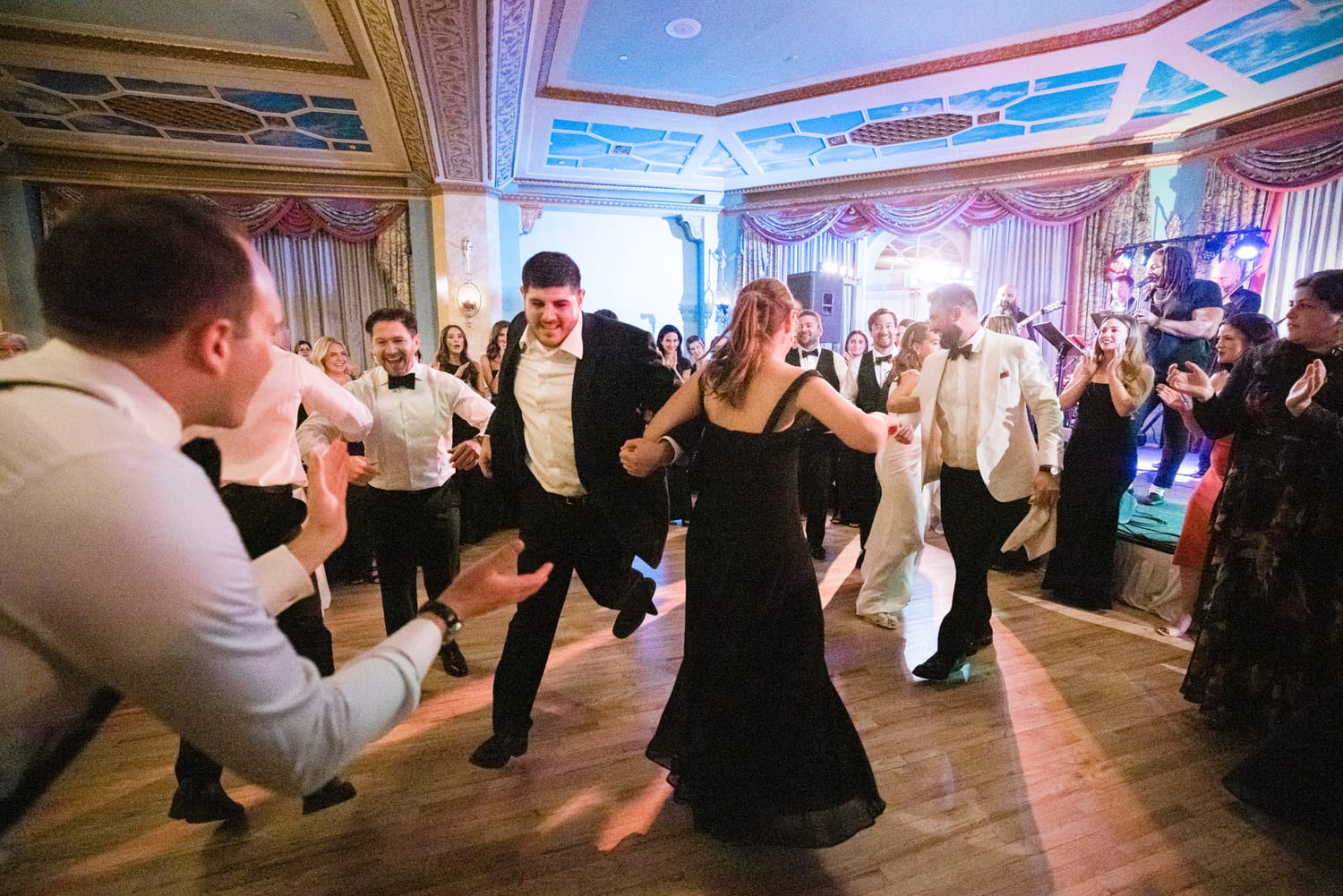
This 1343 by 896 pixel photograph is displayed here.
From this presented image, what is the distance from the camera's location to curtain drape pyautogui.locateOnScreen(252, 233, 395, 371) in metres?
8.35

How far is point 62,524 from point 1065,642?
3588 millimetres

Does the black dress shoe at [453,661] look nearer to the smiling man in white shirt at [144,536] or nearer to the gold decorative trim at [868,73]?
the smiling man in white shirt at [144,536]

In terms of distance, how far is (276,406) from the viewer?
1913 millimetres

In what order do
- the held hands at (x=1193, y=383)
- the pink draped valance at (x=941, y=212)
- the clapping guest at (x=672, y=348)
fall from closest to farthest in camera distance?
the held hands at (x=1193, y=383) → the clapping guest at (x=672, y=348) → the pink draped valance at (x=941, y=212)

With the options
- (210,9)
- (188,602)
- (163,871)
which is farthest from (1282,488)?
(210,9)

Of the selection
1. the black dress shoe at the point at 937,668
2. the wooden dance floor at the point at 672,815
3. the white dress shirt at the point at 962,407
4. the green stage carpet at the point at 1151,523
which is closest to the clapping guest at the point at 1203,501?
the green stage carpet at the point at 1151,523

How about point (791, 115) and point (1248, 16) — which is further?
point (791, 115)

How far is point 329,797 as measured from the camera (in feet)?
6.53

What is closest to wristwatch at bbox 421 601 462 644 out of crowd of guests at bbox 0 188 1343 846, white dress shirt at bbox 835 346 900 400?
crowd of guests at bbox 0 188 1343 846

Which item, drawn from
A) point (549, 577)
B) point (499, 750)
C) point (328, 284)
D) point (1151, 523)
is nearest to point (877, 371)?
point (1151, 523)

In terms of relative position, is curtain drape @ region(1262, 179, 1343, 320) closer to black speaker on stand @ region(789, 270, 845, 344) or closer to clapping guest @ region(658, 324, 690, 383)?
black speaker on stand @ region(789, 270, 845, 344)

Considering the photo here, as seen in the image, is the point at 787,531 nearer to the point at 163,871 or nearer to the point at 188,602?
the point at 188,602

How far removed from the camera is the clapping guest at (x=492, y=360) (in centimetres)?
521

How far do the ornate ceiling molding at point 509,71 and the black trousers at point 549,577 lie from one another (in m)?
3.45
